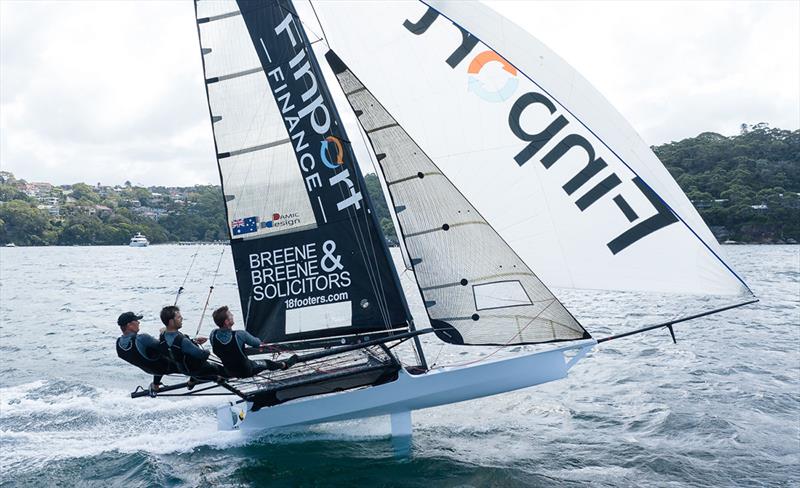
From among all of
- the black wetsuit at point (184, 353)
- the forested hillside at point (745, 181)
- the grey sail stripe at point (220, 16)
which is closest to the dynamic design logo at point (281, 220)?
the black wetsuit at point (184, 353)

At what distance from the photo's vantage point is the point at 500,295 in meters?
6.07

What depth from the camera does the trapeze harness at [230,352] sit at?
19.2 feet

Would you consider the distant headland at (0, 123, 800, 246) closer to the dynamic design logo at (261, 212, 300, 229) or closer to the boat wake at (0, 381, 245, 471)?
the boat wake at (0, 381, 245, 471)

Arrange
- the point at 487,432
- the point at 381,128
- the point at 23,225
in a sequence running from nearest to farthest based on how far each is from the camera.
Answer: the point at 381,128 < the point at 487,432 < the point at 23,225

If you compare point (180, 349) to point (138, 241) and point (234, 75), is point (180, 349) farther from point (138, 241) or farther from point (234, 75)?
point (138, 241)

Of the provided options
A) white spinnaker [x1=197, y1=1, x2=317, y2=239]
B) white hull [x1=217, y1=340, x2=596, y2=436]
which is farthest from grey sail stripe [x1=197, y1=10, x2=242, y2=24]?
white hull [x1=217, y1=340, x2=596, y2=436]

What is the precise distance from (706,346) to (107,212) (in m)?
95.1

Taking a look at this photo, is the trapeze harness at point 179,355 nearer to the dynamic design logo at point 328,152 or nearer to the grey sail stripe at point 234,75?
the dynamic design logo at point 328,152

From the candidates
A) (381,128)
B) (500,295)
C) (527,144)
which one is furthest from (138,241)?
(527,144)

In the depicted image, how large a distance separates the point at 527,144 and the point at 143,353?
4146mm

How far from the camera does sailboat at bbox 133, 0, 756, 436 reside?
17.8 feet

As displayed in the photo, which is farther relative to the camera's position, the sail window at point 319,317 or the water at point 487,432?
the sail window at point 319,317

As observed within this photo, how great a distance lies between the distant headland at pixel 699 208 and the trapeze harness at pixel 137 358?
1938 centimetres

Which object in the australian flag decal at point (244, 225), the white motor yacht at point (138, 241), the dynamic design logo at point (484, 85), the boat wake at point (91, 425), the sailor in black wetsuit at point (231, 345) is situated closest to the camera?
the dynamic design logo at point (484, 85)
